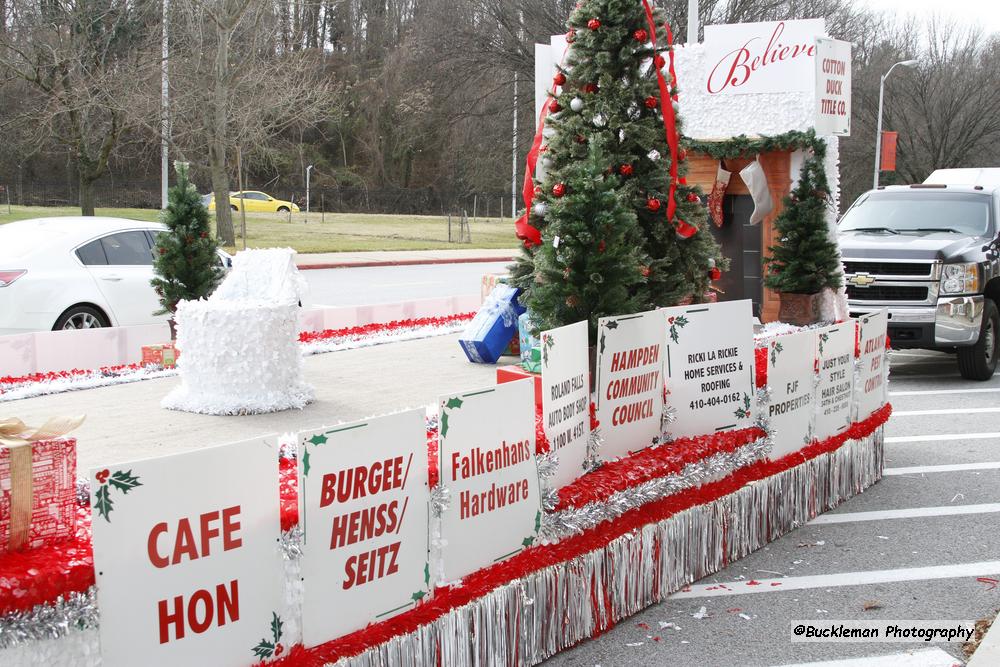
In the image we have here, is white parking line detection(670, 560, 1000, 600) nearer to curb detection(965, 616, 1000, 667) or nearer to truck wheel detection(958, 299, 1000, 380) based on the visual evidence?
curb detection(965, 616, 1000, 667)

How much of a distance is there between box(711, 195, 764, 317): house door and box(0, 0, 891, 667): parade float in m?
3.70

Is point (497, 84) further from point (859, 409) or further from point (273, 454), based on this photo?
point (273, 454)

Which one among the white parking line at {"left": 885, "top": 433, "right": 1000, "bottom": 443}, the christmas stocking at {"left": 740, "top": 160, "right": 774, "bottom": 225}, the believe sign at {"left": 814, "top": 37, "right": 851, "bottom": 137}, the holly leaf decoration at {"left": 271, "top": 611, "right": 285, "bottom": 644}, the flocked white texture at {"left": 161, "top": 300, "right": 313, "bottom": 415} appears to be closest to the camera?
the holly leaf decoration at {"left": 271, "top": 611, "right": 285, "bottom": 644}

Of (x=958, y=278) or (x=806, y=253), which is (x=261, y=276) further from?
(x=958, y=278)

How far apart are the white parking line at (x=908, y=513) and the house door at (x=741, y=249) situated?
4.43 m

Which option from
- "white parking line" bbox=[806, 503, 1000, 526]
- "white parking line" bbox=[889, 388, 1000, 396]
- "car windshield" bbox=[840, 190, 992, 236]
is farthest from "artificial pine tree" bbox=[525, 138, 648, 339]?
"car windshield" bbox=[840, 190, 992, 236]

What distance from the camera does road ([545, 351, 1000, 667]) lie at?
14.0 ft

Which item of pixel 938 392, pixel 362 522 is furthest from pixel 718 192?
pixel 362 522

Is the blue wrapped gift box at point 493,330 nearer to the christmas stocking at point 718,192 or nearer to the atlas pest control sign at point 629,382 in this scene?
the atlas pest control sign at point 629,382

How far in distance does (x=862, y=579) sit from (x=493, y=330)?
3.56 metres

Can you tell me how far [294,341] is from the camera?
650cm

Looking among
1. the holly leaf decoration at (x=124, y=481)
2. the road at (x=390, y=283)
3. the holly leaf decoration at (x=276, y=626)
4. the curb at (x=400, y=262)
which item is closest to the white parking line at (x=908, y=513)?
the holly leaf decoration at (x=276, y=626)

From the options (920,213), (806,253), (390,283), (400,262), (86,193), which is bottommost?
(390,283)

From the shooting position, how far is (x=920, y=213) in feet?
40.0
